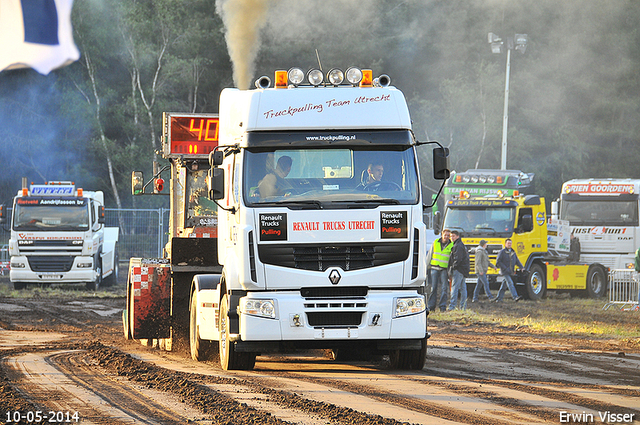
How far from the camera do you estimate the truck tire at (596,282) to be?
25969 millimetres

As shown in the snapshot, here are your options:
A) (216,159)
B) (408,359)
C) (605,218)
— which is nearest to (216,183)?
(216,159)

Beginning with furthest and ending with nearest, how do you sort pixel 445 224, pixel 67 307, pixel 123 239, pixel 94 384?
pixel 123 239, pixel 445 224, pixel 67 307, pixel 94 384

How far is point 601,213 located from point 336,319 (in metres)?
20.2

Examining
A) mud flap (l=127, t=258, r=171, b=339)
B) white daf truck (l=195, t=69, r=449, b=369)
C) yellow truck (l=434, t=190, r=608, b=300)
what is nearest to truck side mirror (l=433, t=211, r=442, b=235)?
yellow truck (l=434, t=190, r=608, b=300)

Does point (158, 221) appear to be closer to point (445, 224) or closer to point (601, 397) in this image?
point (445, 224)

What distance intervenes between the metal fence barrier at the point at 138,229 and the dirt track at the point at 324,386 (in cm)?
1887

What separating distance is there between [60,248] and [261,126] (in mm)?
17337

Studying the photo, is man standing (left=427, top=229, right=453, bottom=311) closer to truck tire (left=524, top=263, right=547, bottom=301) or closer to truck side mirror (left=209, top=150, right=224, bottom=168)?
truck tire (left=524, top=263, right=547, bottom=301)

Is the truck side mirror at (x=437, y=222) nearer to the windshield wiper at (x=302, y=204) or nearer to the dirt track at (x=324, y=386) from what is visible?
the dirt track at (x=324, y=386)

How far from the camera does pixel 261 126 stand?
9.53 meters

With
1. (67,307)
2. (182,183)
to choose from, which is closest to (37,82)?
(67,307)

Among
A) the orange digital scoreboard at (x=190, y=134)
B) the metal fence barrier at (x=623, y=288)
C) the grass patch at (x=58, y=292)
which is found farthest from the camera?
the grass patch at (x=58, y=292)

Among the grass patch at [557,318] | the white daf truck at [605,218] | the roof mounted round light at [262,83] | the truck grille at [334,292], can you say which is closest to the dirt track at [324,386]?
the truck grille at [334,292]

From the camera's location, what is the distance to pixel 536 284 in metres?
25.3
